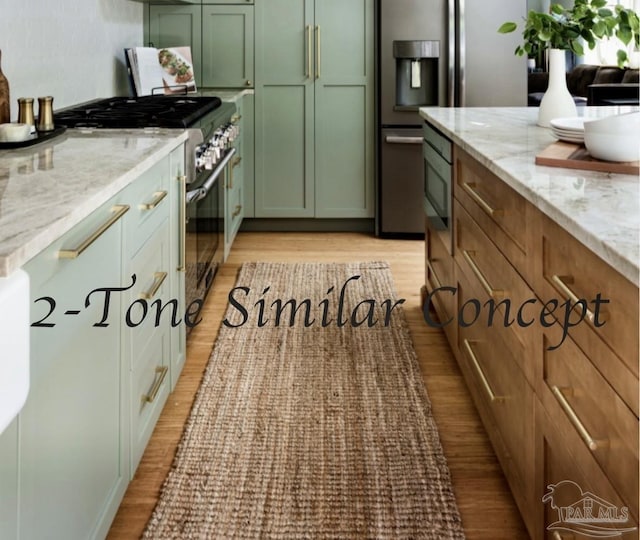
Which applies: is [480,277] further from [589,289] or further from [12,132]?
[12,132]

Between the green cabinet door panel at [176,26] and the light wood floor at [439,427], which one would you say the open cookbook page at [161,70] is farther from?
the light wood floor at [439,427]

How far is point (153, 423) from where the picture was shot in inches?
81.8

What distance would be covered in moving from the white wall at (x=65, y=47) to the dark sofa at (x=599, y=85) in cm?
358

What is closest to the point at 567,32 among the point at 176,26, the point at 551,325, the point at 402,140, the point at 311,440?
the point at 551,325

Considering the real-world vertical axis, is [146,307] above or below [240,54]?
below

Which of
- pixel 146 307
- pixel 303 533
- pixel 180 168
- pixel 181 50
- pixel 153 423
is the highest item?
pixel 181 50

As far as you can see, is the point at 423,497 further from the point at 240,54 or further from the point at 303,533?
the point at 240,54

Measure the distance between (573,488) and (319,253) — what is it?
3.23m

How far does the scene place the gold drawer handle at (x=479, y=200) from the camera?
1874mm

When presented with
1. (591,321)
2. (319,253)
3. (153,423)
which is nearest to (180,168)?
(153,423)

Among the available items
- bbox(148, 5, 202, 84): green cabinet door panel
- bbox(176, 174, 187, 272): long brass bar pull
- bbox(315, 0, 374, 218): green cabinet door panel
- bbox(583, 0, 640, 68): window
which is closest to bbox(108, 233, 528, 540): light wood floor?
bbox(176, 174, 187, 272): long brass bar pull

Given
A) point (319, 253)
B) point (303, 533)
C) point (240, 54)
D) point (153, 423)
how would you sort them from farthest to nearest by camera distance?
point (240, 54) → point (319, 253) → point (153, 423) → point (303, 533)

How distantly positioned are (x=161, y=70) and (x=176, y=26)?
570 millimetres

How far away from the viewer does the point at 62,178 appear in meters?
1.54
